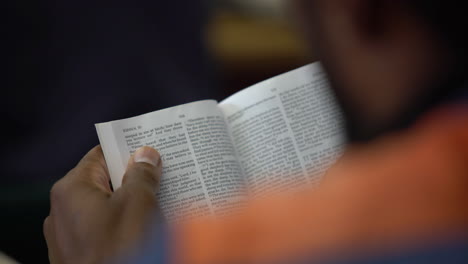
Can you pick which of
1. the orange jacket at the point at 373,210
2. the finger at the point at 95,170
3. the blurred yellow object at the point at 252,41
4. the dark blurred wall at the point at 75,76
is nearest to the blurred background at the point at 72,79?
the dark blurred wall at the point at 75,76

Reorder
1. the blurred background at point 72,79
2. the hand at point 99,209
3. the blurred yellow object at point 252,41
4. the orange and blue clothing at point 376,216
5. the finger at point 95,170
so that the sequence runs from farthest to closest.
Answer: the blurred yellow object at point 252,41, the blurred background at point 72,79, the finger at point 95,170, the hand at point 99,209, the orange and blue clothing at point 376,216

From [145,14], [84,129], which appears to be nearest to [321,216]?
[84,129]

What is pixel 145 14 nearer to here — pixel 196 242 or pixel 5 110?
pixel 5 110

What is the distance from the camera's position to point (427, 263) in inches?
17.0

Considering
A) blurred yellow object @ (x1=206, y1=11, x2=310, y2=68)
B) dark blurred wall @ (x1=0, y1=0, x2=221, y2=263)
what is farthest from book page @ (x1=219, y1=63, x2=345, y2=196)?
blurred yellow object @ (x1=206, y1=11, x2=310, y2=68)

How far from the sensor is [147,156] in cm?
78

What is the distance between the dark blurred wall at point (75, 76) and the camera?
1300mm

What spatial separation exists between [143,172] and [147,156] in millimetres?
39

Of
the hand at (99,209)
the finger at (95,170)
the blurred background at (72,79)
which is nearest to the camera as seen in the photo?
the hand at (99,209)

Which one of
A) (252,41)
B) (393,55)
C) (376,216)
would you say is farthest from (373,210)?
(252,41)

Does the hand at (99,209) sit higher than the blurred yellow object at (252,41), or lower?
lower

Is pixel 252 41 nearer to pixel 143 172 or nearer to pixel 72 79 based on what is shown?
pixel 72 79

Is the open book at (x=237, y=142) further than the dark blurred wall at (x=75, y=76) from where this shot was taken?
No

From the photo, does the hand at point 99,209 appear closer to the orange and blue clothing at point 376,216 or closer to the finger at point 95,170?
the finger at point 95,170
